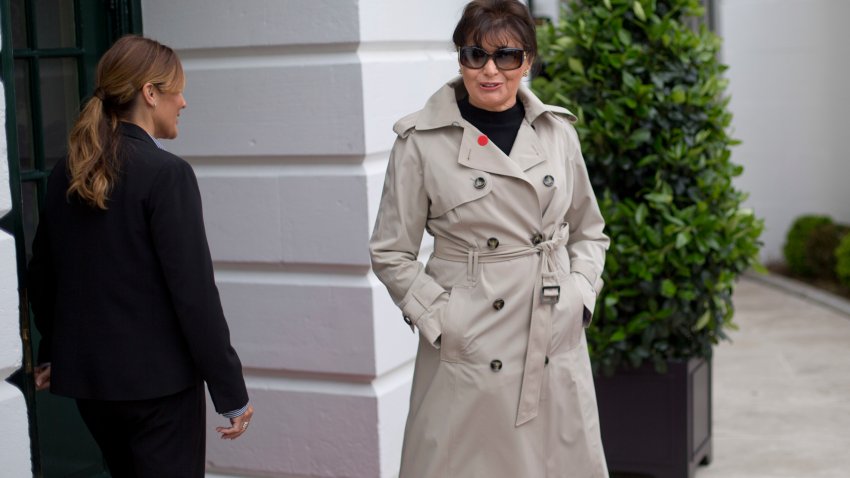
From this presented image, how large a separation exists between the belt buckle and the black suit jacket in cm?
94

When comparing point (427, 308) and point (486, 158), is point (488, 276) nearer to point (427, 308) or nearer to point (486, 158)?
point (427, 308)

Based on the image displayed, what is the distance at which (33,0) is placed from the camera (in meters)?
4.38

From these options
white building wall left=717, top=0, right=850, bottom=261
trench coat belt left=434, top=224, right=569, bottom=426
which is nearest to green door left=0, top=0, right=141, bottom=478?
trench coat belt left=434, top=224, right=569, bottom=426

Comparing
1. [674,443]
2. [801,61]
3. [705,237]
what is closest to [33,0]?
[705,237]

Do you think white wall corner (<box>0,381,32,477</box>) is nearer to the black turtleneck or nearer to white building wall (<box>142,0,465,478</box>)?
the black turtleneck

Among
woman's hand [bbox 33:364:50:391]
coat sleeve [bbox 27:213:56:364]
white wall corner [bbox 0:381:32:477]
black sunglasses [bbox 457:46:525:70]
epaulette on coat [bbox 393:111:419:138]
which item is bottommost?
white wall corner [bbox 0:381:32:477]

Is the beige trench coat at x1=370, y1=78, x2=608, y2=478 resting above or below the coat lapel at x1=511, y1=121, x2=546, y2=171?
below

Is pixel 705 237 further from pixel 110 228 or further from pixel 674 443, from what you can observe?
pixel 110 228

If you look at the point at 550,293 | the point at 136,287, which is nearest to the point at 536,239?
the point at 550,293

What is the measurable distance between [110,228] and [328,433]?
196 centimetres

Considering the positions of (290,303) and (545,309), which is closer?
(545,309)

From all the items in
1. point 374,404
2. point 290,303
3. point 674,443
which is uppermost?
point 290,303

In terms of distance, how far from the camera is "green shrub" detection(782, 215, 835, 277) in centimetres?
1166

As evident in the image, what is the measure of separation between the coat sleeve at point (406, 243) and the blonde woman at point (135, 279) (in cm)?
58
